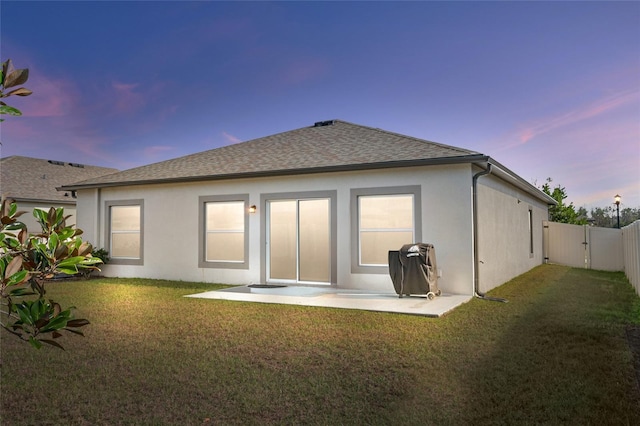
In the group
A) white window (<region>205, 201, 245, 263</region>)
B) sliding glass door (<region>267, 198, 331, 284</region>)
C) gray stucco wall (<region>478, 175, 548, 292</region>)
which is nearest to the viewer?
gray stucco wall (<region>478, 175, 548, 292</region>)

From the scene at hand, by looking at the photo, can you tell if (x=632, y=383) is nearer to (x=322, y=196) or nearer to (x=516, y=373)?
(x=516, y=373)

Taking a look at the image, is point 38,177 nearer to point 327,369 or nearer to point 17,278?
point 327,369

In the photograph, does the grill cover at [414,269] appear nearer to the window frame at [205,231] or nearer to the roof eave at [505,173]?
the roof eave at [505,173]

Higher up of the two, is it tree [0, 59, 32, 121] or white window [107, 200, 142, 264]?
tree [0, 59, 32, 121]

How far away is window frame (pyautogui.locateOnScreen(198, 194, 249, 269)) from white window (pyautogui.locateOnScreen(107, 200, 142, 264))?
2.40 metres

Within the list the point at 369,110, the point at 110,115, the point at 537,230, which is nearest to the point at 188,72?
the point at 110,115

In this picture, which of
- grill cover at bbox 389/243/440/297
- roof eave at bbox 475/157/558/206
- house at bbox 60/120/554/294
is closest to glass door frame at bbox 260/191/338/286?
house at bbox 60/120/554/294

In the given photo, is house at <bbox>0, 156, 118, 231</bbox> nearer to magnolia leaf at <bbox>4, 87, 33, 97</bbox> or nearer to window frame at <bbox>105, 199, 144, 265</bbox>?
window frame at <bbox>105, 199, 144, 265</bbox>

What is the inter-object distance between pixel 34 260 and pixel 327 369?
338 cm

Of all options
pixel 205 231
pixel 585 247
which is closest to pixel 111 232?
pixel 205 231

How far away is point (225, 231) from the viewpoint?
12266mm

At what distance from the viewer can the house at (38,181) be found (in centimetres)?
1877

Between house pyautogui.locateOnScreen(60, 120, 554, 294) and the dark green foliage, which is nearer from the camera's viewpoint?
the dark green foliage

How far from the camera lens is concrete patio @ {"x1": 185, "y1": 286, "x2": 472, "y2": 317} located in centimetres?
796
